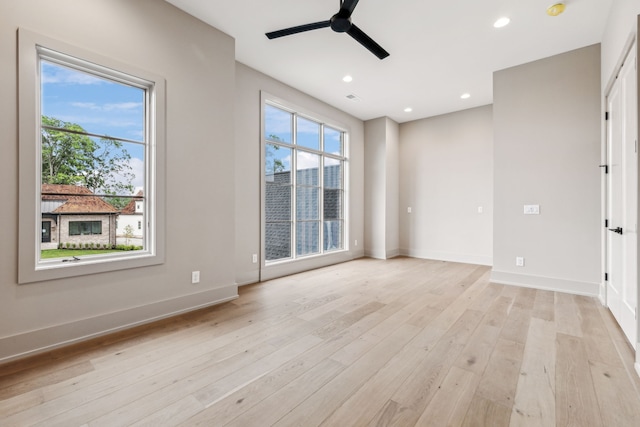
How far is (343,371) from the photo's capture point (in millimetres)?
1908

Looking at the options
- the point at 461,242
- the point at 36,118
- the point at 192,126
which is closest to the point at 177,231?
the point at 192,126

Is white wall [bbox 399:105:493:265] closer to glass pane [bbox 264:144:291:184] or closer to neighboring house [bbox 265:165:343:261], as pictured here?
neighboring house [bbox 265:165:343:261]

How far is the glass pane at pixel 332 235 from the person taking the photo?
561 cm

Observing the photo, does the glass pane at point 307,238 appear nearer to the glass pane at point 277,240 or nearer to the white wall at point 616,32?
the glass pane at point 277,240

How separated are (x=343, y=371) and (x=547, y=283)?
3374 mm

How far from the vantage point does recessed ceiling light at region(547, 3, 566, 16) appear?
9.05 ft

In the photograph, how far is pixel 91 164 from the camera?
2.48 m

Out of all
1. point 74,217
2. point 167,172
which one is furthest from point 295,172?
A: point 74,217

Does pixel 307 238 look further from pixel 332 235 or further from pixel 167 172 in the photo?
pixel 167 172

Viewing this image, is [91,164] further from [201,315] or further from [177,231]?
[201,315]

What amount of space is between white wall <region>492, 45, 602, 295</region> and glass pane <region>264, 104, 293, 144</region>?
3136 millimetres

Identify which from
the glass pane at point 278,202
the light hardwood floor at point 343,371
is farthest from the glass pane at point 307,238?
the light hardwood floor at point 343,371

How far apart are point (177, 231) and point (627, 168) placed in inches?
164

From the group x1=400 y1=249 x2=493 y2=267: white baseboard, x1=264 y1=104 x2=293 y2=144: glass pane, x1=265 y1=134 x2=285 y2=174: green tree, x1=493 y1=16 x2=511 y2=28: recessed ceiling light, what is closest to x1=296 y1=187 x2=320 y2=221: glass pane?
x1=265 y1=134 x2=285 y2=174: green tree
